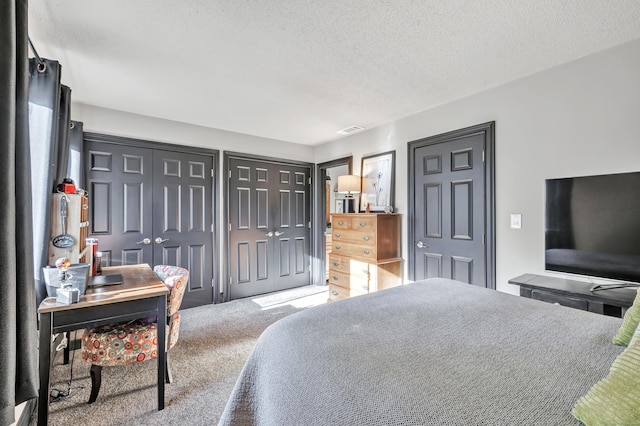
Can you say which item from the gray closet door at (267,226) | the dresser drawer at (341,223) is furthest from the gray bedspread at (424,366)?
the gray closet door at (267,226)

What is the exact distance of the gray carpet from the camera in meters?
1.81

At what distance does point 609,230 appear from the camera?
1.94 meters

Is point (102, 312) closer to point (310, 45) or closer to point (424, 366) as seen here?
point (424, 366)

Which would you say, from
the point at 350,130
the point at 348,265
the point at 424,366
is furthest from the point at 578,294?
the point at 350,130

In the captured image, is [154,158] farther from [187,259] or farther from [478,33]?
[478,33]

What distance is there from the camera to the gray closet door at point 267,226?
4.25 meters

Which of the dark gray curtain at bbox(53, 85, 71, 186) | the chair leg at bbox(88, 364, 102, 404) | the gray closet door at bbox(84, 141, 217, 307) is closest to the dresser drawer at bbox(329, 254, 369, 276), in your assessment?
the gray closet door at bbox(84, 141, 217, 307)

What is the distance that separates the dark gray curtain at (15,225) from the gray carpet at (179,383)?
82 cm

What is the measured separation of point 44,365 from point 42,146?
4.44ft

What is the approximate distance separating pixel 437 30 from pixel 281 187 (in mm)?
3297

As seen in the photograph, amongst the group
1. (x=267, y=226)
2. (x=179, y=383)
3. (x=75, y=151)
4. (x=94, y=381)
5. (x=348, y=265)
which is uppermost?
(x=75, y=151)

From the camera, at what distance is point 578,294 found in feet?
6.30

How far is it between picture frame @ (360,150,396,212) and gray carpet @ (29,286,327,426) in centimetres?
204

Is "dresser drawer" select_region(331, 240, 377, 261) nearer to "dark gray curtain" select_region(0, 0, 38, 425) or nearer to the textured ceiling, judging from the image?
the textured ceiling
